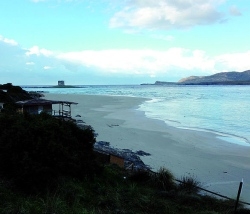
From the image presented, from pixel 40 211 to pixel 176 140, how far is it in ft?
60.2

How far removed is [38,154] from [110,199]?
2547 millimetres

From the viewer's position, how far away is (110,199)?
8.73 metres

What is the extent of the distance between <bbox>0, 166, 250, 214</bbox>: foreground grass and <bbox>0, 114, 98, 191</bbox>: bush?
38 centimetres

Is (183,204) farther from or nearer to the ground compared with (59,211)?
nearer to the ground

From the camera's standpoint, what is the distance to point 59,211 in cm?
680

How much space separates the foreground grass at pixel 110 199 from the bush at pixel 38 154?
1.24 feet

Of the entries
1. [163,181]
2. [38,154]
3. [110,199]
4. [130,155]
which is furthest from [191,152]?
[38,154]

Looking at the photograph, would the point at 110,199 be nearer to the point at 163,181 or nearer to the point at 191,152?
the point at 163,181

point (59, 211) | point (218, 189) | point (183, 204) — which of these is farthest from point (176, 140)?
point (59, 211)

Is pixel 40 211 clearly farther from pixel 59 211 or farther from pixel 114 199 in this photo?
pixel 114 199

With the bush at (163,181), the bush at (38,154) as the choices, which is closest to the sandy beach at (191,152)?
the bush at (163,181)

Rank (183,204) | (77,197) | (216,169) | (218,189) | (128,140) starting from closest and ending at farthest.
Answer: (77,197) < (183,204) < (218,189) < (216,169) < (128,140)

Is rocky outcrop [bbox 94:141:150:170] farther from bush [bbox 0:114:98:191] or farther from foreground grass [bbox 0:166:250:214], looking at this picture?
bush [bbox 0:114:98:191]

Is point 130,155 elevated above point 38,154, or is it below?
below
